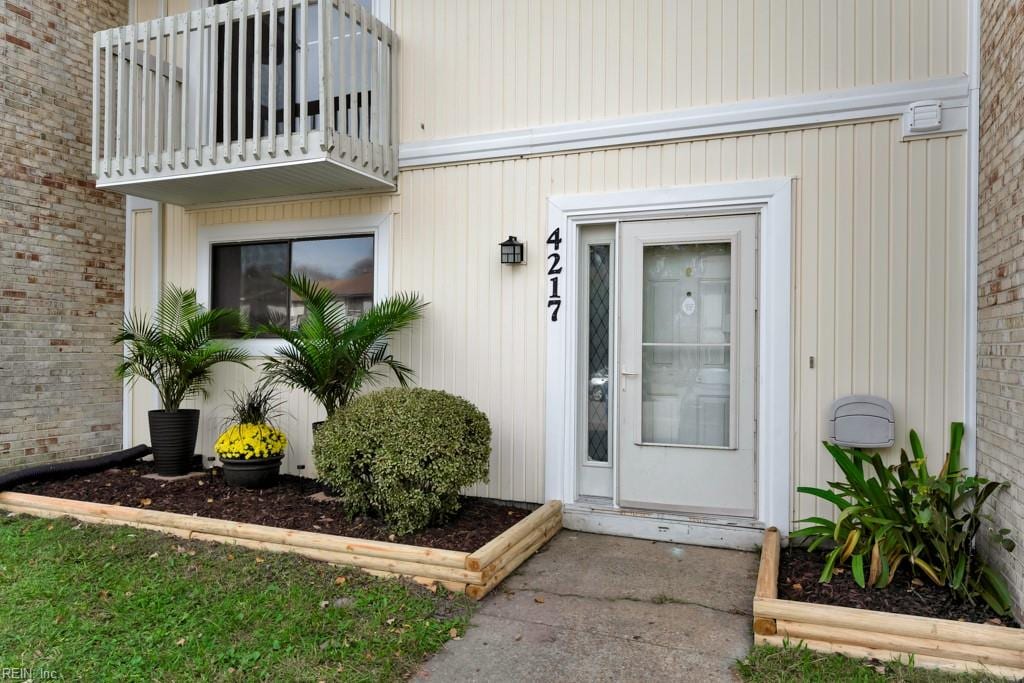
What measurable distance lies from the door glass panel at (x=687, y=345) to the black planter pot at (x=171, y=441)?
4250mm

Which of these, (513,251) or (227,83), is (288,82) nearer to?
(227,83)

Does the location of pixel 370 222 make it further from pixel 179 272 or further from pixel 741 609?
pixel 741 609

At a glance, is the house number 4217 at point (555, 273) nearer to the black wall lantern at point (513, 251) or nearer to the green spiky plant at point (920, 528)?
the black wall lantern at point (513, 251)

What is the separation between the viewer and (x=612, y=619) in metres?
3.49

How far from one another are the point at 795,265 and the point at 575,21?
2.50 meters

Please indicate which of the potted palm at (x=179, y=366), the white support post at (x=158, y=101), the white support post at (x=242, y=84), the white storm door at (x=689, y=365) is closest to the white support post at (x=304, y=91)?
the white support post at (x=242, y=84)

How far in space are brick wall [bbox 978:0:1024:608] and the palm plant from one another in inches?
154

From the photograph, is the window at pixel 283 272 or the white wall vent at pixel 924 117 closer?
the white wall vent at pixel 924 117

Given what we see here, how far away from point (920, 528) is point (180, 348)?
5891 millimetres

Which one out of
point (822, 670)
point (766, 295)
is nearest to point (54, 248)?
point (766, 295)

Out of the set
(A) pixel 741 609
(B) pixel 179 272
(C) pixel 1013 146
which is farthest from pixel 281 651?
(B) pixel 179 272

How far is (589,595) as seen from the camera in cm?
379

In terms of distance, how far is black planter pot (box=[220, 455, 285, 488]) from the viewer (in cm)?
561

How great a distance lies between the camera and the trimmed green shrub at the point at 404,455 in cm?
429
